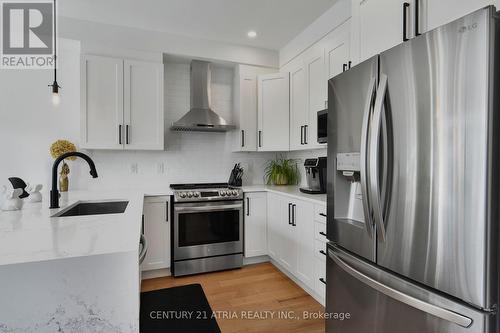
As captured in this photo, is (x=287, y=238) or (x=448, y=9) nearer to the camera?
(x=448, y=9)

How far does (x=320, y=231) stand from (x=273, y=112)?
172 centimetres

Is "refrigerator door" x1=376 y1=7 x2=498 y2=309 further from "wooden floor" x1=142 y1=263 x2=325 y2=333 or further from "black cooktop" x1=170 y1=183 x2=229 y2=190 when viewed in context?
"black cooktop" x1=170 y1=183 x2=229 y2=190

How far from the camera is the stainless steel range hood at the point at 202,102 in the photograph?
10.8 feet

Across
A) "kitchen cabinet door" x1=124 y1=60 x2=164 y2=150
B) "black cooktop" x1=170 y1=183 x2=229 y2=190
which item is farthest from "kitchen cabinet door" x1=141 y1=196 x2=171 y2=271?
"kitchen cabinet door" x1=124 y1=60 x2=164 y2=150

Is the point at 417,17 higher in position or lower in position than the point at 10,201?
higher

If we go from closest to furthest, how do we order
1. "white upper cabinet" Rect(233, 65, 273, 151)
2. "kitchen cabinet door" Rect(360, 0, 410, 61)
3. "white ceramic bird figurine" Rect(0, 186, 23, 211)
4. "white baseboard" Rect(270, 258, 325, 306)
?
1. "kitchen cabinet door" Rect(360, 0, 410, 61)
2. "white ceramic bird figurine" Rect(0, 186, 23, 211)
3. "white baseboard" Rect(270, 258, 325, 306)
4. "white upper cabinet" Rect(233, 65, 273, 151)


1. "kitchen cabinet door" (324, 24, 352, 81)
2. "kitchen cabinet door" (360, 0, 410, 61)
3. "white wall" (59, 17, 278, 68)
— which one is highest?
"white wall" (59, 17, 278, 68)

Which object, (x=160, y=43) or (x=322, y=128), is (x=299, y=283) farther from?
(x=160, y=43)

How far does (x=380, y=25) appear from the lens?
5.12 feet

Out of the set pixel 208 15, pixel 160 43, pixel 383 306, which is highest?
pixel 208 15

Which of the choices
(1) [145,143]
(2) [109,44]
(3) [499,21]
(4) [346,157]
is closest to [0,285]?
(4) [346,157]

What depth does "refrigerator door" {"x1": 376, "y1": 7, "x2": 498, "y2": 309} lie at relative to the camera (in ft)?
2.99

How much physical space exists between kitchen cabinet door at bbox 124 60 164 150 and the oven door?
847 mm

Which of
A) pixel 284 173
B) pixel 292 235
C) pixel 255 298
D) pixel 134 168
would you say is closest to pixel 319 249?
pixel 292 235
